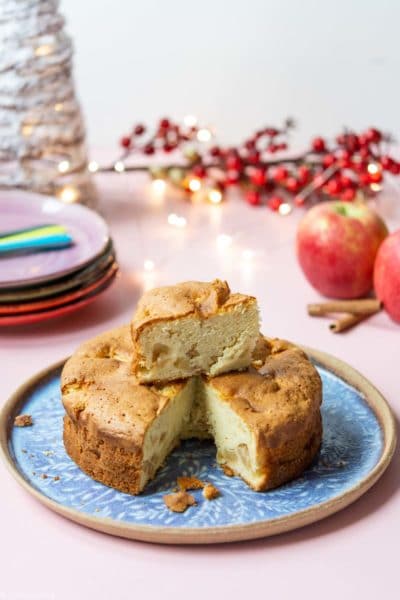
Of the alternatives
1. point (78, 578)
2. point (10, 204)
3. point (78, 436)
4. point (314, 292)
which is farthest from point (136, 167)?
point (78, 578)

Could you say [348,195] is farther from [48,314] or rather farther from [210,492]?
[210,492]

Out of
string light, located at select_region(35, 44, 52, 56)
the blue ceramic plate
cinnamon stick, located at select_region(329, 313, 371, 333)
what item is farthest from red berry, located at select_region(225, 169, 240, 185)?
the blue ceramic plate

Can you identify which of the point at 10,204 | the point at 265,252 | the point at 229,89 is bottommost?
the point at 229,89

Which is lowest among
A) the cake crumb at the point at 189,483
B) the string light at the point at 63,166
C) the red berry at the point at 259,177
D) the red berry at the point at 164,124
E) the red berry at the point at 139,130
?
the red berry at the point at 259,177

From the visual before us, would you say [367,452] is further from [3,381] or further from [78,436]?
[3,381]

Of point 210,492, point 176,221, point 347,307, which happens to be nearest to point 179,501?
point 210,492

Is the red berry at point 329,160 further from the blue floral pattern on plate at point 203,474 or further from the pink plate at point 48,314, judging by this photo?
the blue floral pattern on plate at point 203,474

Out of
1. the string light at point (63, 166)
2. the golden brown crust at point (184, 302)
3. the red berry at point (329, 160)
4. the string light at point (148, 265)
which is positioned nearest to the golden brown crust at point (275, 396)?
Result: the golden brown crust at point (184, 302)
